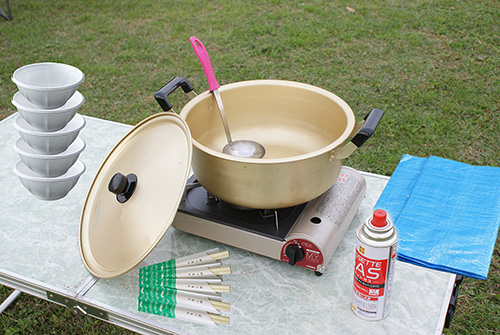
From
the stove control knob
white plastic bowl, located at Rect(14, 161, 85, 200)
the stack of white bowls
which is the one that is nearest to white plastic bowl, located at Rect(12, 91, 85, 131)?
the stack of white bowls

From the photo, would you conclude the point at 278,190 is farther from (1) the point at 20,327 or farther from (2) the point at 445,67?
(2) the point at 445,67

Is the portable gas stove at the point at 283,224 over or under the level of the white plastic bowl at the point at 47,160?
under

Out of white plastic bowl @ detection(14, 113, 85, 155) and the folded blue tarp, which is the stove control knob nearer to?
the folded blue tarp

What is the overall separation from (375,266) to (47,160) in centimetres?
78

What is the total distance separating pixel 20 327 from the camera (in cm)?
188

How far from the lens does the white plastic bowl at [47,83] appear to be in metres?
1.10

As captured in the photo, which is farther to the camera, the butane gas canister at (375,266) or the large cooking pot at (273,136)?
the large cooking pot at (273,136)

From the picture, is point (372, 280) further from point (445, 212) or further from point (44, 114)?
point (44, 114)

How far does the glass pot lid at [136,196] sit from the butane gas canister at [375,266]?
37cm

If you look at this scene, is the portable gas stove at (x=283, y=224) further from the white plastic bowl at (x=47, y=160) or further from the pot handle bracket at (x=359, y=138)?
the white plastic bowl at (x=47, y=160)

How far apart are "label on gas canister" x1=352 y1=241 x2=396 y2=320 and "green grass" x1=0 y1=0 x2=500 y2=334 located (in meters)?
1.63

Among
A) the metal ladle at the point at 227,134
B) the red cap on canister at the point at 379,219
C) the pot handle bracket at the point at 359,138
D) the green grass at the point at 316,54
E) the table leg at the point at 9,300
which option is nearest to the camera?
the red cap on canister at the point at 379,219

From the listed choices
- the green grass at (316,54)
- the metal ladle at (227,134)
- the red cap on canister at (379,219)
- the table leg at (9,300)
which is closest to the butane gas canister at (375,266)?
the red cap on canister at (379,219)

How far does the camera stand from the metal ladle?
121cm
